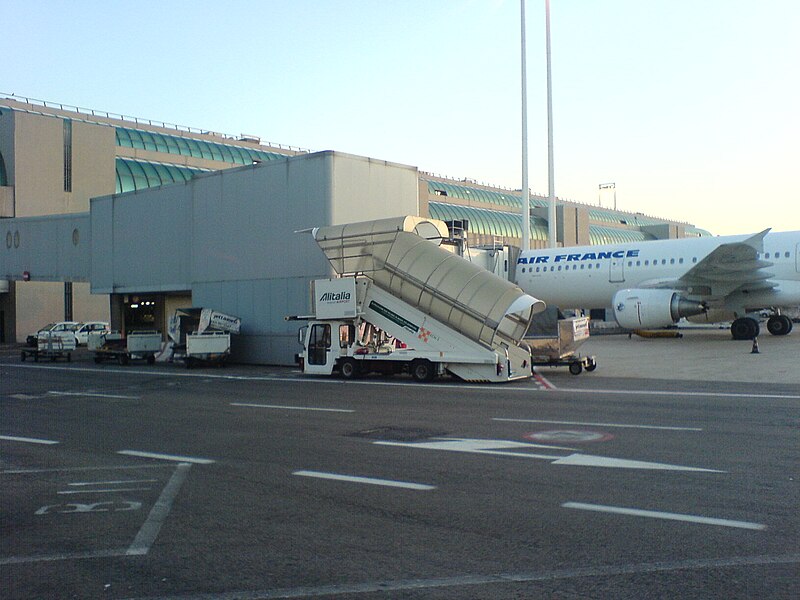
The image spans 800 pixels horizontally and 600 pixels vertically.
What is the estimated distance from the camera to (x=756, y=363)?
22500mm

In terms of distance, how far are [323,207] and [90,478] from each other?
18714 mm

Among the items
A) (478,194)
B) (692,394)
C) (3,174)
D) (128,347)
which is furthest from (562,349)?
(478,194)

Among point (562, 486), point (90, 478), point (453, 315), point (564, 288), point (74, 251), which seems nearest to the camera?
point (562, 486)

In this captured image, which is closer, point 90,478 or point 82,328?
point 90,478

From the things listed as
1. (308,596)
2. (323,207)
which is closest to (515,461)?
(308,596)

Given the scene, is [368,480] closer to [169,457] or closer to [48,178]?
[169,457]

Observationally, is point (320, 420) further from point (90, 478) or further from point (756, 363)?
point (756, 363)

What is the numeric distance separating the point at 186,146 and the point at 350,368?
141 ft

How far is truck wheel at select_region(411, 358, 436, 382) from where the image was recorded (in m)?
20.2

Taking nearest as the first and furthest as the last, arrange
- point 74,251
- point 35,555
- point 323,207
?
1. point 35,555
2. point 323,207
3. point 74,251

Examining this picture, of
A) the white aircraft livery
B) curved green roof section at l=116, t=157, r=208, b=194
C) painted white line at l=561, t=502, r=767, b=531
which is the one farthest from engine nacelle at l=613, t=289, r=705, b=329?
curved green roof section at l=116, t=157, r=208, b=194

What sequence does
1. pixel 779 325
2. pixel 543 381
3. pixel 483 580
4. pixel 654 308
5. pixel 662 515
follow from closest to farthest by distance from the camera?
pixel 483 580 → pixel 662 515 → pixel 543 381 → pixel 654 308 → pixel 779 325

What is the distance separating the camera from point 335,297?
21281 millimetres

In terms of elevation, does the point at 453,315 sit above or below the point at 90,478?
above
